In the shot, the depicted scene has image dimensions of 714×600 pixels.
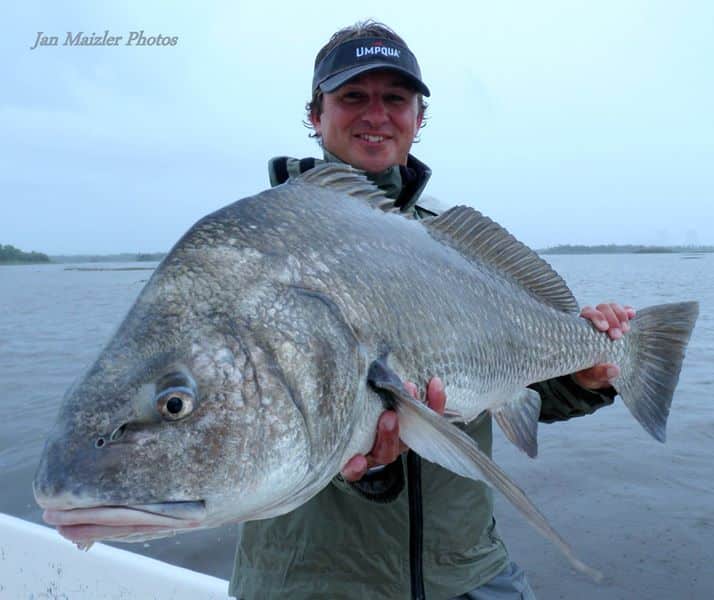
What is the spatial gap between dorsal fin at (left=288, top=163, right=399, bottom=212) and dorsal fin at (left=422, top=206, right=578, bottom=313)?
0.38m

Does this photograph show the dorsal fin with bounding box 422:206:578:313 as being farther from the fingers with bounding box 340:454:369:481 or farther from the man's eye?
the fingers with bounding box 340:454:369:481

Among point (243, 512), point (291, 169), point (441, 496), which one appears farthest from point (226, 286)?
point (441, 496)

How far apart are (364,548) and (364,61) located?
2209 mm

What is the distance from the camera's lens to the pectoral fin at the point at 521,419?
287 cm

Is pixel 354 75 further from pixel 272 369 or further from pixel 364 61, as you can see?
pixel 272 369

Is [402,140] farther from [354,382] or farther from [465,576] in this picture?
[465,576]

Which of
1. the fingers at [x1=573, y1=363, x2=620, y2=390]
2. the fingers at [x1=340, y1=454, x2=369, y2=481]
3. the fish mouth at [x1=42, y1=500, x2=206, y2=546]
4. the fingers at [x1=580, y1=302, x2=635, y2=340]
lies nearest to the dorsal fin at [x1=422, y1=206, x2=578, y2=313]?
the fingers at [x1=580, y1=302, x2=635, y2=340]

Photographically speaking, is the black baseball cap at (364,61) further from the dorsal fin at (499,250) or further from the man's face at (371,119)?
the dorsal fin at (499,250)

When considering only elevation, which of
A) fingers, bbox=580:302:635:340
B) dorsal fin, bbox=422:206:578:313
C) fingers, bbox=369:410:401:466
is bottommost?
fingers, bbox=369:410:401:466

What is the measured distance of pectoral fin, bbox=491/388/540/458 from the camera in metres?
2.87

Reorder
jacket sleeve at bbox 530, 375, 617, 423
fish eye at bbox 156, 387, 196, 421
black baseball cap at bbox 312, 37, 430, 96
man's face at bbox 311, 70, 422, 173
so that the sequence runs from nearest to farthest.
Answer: fish eye at bbox 156, 387, 196, 421
black baseball cap at bbox 312, 37, 430, 96
man's face at bbox 311, 70, 422, 173
jacket sleeve at bbox 530, 375, 617, 423

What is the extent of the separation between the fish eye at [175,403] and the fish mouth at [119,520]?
0.22 metres

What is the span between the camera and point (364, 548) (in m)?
2.57

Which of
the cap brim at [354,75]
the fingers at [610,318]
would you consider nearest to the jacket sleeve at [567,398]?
the fingers at [610,318]
